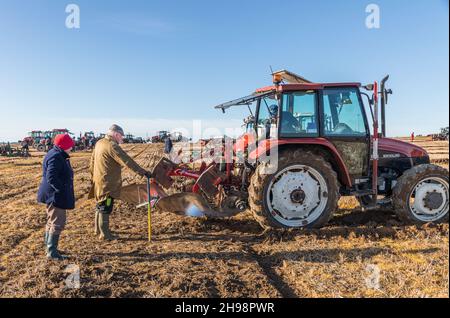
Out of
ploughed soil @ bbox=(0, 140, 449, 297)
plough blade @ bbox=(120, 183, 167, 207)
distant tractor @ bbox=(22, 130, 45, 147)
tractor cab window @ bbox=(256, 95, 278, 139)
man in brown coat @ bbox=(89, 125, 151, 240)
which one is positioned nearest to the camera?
ploughed soil @ bbox=(0, 140, 449, 297)

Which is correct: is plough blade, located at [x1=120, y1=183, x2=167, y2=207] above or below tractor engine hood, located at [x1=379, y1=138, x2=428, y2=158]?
below

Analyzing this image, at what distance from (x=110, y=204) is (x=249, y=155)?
232 centimetres

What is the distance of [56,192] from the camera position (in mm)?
4648

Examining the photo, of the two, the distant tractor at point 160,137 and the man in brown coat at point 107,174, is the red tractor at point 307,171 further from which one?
the distant tractor at point 160,137

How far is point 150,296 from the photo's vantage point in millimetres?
3646

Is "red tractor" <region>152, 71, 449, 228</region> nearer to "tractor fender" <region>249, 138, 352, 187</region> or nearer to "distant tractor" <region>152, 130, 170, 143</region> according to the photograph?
"tractor fender" <region>249, 138, 352, 187</region>

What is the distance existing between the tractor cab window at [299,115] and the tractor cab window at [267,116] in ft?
0.82

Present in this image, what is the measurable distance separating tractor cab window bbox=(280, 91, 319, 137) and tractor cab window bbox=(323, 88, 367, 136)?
8.6 inches

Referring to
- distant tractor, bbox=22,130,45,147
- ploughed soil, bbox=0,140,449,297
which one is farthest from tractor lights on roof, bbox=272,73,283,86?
distant tractor, bbox=22,130,45,147

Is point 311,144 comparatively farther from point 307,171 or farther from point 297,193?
point 297,193

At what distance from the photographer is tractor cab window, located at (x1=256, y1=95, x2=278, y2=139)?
6289 mm

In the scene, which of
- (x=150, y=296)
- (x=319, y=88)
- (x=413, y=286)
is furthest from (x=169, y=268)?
(x=319, y=88)

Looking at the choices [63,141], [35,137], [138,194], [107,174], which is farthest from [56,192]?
[35,137]

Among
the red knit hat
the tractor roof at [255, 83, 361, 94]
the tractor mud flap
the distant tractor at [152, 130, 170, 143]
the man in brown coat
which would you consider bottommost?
the tractor mud flap
